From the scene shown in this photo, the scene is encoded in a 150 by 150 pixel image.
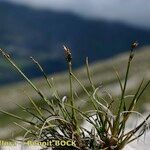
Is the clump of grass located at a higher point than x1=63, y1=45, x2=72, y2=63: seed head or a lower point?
lower

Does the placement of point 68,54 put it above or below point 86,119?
above

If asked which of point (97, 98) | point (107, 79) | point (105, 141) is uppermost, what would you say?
point (107, 79)

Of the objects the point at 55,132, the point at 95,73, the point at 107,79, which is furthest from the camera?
the point at 95,73

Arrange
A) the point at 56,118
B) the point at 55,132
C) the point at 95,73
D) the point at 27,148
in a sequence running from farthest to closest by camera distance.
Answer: the point at 95,73
the point at 27,148
the point at 55,132
the point at 56,118

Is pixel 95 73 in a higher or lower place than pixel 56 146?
higher

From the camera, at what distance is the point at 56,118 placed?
6.87 metres

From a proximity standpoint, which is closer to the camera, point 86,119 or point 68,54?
point 68,54

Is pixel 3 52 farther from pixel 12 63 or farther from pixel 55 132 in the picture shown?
pixel 55 132

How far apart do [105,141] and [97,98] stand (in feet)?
2.37

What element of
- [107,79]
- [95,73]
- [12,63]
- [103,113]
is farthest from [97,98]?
[95,73]

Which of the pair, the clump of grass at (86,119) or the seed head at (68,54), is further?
the clump of grass at (86,119)

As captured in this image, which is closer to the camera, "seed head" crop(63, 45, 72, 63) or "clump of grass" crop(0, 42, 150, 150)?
"seed head" crop(63, 45, 72, 63)

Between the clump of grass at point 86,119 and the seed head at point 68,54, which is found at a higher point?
the seed head at point 68,54

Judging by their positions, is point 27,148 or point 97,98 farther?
point 27,148
